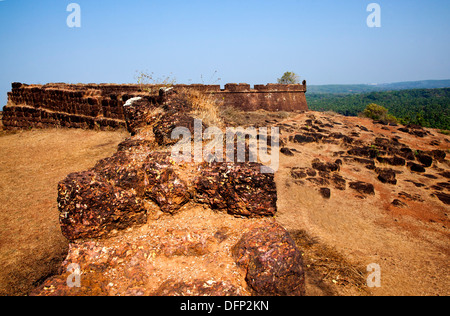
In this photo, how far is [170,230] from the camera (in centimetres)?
312

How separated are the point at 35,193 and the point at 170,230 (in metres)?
4.48

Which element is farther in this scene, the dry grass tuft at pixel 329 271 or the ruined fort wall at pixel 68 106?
the ruined fort wall at pixel 68 106

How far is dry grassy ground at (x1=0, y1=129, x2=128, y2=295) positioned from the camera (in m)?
3.68

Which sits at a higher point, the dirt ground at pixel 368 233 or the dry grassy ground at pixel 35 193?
the dry grassy ground at pixel 35 193

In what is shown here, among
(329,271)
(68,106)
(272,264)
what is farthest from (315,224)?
(68,106)

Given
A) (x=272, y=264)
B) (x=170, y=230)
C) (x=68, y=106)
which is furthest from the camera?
(x=68, y=106)

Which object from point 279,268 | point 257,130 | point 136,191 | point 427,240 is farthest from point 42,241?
point 257,130

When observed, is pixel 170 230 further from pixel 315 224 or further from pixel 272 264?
pixel 315 224

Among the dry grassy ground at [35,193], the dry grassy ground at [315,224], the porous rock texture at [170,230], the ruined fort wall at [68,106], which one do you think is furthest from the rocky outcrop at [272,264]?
the ruined fort wall at [68,106]

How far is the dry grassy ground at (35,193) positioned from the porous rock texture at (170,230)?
1505mm

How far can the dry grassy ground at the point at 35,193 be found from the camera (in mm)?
3680

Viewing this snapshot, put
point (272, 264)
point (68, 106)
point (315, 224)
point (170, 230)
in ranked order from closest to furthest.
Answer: point (272, 264), point (170, 230), point (315, 224), point (68, 106)

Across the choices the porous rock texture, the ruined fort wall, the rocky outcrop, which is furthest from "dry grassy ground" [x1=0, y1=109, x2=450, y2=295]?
the porous rock texture

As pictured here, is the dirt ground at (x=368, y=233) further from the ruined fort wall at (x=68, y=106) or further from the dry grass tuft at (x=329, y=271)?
the ruined fort wall at (x=68, y=106)
